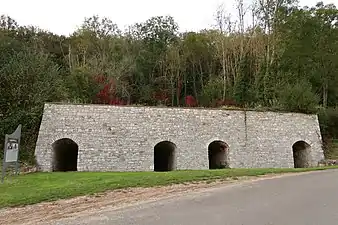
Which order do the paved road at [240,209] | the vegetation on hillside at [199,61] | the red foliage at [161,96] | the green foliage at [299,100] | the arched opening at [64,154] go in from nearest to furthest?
the paved road at [240,209] → the arched opening at [64,154] → the green foliage at [299,100] → the vegetation on hillside at [199,61] → the red foliage at [161,96]

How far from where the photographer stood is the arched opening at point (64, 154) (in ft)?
66.0

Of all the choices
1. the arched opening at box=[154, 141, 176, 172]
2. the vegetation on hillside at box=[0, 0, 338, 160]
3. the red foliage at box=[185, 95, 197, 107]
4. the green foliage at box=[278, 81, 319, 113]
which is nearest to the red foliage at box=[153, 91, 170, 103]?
the vegetation on hillside at box=[0, 0, 338, 160]

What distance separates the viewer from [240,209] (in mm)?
8008

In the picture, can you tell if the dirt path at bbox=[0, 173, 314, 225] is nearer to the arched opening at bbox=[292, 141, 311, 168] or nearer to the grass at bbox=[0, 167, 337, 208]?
the grass at bbox=[0, 167, 337, 208]

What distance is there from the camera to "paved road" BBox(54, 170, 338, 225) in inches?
276

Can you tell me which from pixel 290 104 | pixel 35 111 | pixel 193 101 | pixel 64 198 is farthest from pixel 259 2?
pixel 64 198

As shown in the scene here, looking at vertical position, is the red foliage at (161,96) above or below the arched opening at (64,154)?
above

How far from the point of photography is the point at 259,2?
33.1 metres

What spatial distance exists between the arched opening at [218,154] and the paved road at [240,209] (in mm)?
10492

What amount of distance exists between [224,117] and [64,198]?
1319 cm

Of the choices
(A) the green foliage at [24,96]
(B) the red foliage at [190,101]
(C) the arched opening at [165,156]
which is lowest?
(C) the arched opening at [165,156]

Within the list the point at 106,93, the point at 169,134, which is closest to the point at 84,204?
the point at 169,134

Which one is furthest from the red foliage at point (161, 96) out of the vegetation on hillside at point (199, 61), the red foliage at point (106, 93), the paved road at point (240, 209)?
the paved road at point (240, 209)

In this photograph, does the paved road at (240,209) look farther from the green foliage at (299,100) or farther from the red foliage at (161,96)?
the red foliage at (161,96)
